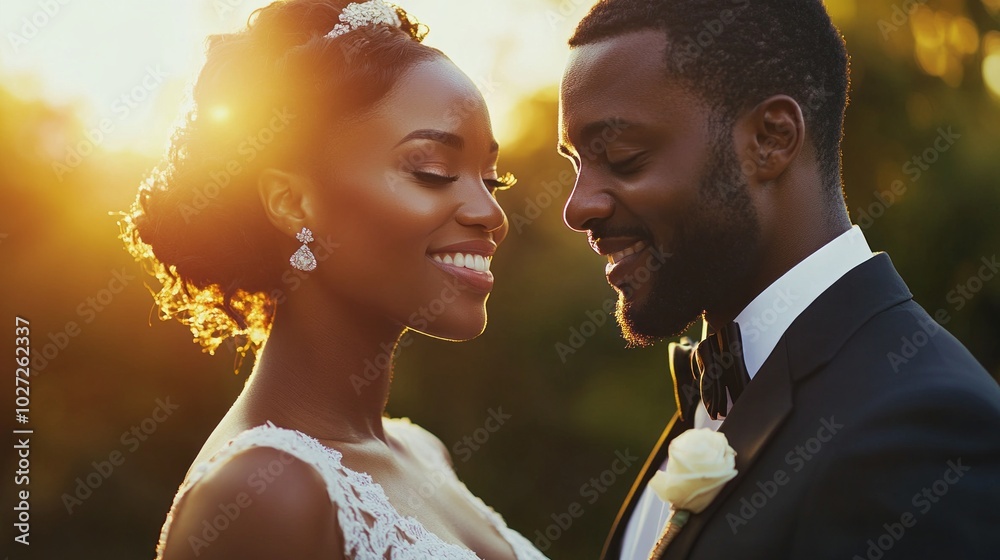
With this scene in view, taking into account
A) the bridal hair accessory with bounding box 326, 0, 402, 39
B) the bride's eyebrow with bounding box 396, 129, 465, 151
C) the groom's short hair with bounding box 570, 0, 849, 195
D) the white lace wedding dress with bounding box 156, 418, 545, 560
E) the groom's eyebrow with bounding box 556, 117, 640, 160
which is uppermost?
the bridal hair accessory with bounding box 326, 0, 402, 39

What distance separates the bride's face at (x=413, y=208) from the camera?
3299 millimetres

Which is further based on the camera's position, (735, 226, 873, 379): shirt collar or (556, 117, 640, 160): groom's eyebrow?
(556, 117, 640, 160): groom's eyebrow

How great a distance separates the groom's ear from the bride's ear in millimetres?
1662

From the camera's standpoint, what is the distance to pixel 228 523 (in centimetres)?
278

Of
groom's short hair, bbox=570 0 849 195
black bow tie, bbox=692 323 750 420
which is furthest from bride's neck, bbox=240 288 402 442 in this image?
groom's short hair, bbox=570 0 849 195

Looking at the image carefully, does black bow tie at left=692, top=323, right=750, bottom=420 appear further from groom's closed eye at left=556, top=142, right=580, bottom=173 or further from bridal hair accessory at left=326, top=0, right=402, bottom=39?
bridal hair accessory at left=326, top=0, right=402, bottom=39

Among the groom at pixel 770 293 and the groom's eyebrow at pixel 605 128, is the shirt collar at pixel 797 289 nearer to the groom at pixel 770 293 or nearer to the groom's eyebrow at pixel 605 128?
the groom at pixel 770 293

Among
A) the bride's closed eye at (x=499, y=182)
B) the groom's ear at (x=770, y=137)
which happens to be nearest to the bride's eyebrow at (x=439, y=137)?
the bride's closed eye at (x=499, y=182)

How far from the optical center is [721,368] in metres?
2.98

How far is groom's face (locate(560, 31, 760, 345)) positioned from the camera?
302cm

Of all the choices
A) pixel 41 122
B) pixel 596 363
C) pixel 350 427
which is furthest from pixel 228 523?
pixel 596 363

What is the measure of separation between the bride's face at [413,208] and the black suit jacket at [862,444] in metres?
1.24

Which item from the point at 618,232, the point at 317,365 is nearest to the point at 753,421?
the point at 618,232

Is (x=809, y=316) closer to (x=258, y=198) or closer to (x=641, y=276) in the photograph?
(x=641, y=276)
